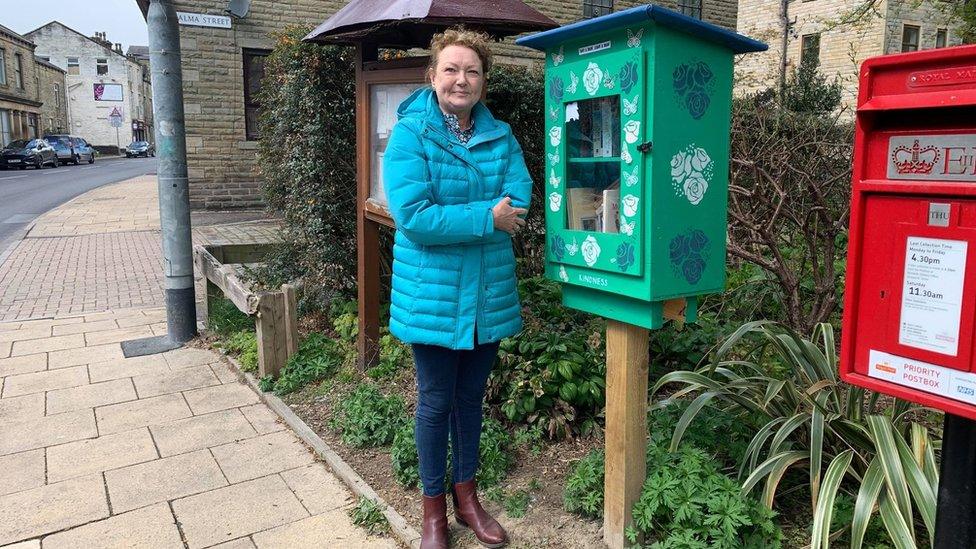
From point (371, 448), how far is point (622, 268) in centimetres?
198

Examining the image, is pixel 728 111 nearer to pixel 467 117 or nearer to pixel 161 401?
pixel 467 117

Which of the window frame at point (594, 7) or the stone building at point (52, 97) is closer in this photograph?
the window frame at point (594, 7)

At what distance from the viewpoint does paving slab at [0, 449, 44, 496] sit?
3520 millimetres

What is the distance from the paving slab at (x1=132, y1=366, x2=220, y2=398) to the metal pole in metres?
4.45

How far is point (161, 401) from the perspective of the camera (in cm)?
468

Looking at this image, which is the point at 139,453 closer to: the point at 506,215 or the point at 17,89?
the point at 506,215

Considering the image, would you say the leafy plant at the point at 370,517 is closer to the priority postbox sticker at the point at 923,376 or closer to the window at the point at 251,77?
the priority postbox sticker at the point at 923,376

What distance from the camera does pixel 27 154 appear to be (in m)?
35.0

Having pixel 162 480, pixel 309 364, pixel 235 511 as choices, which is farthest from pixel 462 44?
pixel 309 364

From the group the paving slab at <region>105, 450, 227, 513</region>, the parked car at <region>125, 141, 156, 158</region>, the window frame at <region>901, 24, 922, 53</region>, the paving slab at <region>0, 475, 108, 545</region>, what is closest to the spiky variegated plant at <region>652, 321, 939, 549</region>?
the paving slab at <region>105, 450, 227, 513</region>

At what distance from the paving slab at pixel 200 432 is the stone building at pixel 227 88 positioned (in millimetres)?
10308

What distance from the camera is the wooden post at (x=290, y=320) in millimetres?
4852

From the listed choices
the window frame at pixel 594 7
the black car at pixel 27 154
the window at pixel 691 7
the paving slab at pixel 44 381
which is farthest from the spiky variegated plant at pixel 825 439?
the black car at pixel 27 154

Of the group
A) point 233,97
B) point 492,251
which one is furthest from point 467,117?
point 233,97
